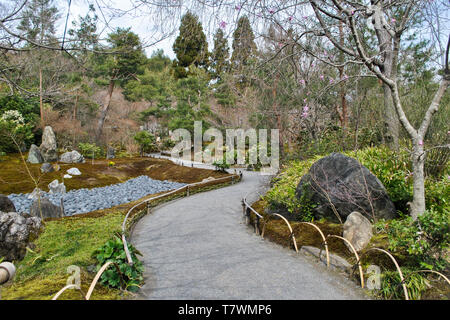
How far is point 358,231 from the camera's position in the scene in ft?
14.4

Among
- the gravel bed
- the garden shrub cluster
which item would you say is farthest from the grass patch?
the garden shrub cluster

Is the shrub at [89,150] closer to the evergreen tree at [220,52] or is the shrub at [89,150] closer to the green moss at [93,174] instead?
the green moss at [93,174]

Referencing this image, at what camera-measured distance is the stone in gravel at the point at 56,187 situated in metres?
12.2

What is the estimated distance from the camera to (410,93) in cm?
789

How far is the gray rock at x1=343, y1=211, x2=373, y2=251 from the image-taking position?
170 inches

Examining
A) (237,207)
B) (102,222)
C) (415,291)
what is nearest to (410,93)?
(237,207)

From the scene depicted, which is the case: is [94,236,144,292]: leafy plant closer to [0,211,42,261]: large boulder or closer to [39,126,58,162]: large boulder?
[0,211,42,261]: large boulder

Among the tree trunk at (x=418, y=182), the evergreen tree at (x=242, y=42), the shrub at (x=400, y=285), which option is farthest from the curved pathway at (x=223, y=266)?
the evergreen tree at (x=242, y=42)

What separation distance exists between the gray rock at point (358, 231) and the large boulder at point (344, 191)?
32 centimetres

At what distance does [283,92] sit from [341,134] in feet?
8.70

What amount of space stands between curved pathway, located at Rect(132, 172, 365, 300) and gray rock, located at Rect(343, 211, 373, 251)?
657 mm

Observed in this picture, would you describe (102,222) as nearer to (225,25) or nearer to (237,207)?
(237,207)

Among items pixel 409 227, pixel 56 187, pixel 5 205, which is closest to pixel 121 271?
pixel 409 227

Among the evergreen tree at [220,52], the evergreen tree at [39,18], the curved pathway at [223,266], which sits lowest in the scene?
the curved pathway at [223,266]
